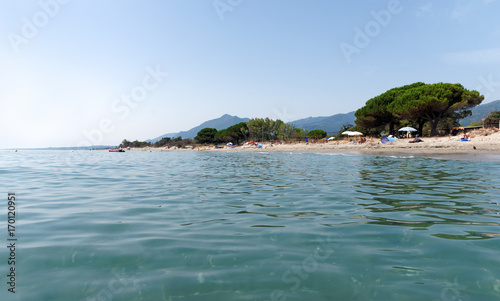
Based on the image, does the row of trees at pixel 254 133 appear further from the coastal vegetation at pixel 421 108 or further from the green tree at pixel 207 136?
the coastal vegetation at pixel 421 108

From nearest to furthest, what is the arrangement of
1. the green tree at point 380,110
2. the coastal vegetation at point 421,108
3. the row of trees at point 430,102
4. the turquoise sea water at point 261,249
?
the turquoise sea water at point 261,249, the row of trees at point 430,102, the coastal vegetation at point 421,108, the green tree at point 380,110

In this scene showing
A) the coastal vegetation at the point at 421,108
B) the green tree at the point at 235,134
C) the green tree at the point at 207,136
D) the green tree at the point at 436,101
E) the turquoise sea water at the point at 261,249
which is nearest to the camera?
the turquoise sea water at the point at 261,249

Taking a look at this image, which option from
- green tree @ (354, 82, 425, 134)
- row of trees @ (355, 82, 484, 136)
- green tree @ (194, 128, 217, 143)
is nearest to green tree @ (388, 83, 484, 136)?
row of trees @ (355, 82, 484, 136)

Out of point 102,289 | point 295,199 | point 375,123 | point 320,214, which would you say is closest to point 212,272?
point 102,289

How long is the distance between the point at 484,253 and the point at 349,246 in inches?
62.9

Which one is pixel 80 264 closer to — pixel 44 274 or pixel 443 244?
pixel 44 274

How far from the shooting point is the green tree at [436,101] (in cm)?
3944

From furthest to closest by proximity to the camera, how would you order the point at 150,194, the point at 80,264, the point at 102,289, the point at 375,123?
the point at 375,123 → the point at 150,194 → the point at 80,264 → the point at 102,289

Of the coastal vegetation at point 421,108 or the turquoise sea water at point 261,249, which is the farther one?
the coastal vegetation at point 421,108

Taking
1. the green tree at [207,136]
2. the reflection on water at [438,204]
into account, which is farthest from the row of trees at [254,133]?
the reflection on water at [438,204]

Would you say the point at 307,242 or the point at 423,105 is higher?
the point at 423,105

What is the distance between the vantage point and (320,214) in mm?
5539

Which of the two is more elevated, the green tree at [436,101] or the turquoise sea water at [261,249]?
the green tree at [436,101]

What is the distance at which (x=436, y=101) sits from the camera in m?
39.2
